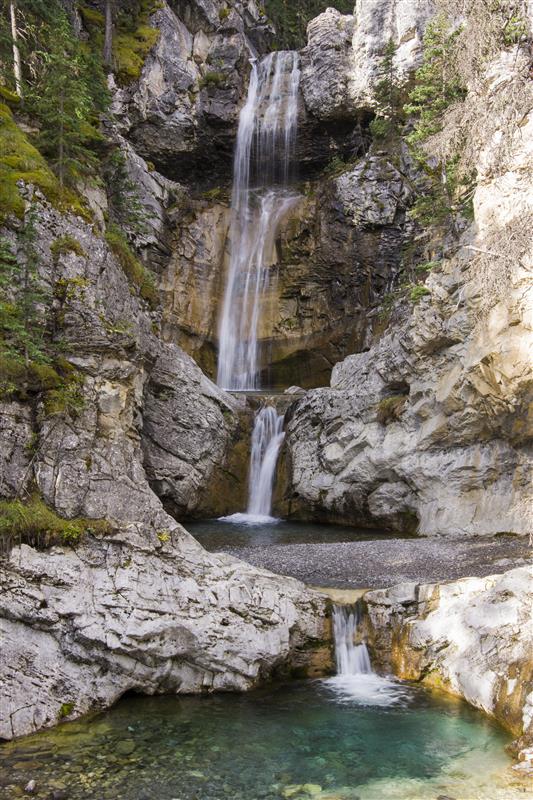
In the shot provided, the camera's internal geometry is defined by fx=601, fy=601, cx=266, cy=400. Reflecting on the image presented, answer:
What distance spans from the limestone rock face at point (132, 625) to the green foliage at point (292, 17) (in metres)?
35.4

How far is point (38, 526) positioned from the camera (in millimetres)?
9617

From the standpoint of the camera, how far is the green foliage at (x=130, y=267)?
685 inches

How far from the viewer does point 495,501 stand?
51.6 feet

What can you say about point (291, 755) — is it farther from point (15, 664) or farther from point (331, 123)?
point (331, 123)

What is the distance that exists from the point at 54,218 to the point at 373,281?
16.1 m

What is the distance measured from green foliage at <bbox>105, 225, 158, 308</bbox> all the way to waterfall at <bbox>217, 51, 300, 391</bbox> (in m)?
8.79

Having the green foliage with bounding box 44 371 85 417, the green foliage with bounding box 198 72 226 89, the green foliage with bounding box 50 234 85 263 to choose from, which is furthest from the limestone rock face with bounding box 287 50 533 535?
the green foliage with bounding box 198 72 226 89

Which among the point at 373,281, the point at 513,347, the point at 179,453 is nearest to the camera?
the point at 513,347

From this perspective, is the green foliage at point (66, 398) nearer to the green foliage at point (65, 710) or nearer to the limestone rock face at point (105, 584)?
the limestone rock face at point (105, 584)

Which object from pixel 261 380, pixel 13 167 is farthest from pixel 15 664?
pixel 261 380

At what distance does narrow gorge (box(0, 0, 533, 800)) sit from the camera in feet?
26.4

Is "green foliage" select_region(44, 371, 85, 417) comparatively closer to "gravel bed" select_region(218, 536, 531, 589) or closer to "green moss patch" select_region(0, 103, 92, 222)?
"green moss patch" select_region(0, 103, 92, 222)

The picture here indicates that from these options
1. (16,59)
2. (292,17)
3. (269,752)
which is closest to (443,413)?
(269,752)

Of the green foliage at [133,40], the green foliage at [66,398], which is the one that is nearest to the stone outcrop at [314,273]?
the green foliage at [133,40]
